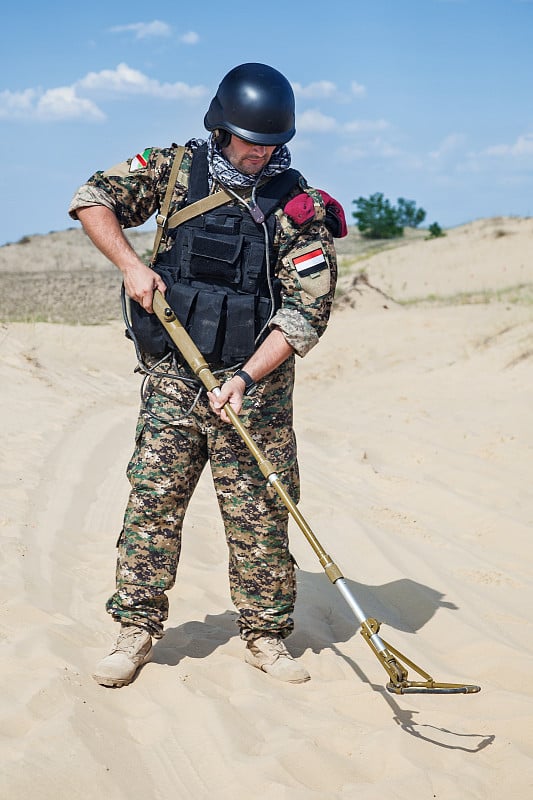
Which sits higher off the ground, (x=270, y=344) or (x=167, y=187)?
(x=167, y=187)

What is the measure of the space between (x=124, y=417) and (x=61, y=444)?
1.58 meters

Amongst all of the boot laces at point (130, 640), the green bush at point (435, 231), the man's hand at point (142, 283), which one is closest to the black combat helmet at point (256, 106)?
the man's hand at point (142, 283)

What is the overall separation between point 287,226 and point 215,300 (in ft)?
1.34

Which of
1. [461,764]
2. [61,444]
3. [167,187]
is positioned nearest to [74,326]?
[61,444]

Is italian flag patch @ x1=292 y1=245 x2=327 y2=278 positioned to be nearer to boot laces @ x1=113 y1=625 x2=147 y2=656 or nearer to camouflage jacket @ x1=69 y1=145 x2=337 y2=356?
camouflage jacket @ x1=69 y1=145 x2=337 y2=356

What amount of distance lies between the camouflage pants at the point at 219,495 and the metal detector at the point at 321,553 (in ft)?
0.54

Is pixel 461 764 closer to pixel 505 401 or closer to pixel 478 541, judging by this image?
pixel 478 541

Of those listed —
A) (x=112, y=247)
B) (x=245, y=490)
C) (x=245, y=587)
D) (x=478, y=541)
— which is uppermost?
(x=112, y=247)

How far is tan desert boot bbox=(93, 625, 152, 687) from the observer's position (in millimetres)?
3383

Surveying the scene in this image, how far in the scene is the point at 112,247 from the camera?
11.7 feet

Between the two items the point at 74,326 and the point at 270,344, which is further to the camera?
Result: the point at 74,326

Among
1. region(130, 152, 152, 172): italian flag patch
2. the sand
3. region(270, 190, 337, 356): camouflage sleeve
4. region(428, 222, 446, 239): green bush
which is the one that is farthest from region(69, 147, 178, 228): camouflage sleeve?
region(428, 222, 446, 239): green bush

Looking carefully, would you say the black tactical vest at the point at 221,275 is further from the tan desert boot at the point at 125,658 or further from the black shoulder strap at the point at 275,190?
the tan desert boot at the point at 125,658

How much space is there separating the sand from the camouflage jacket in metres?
1.38
